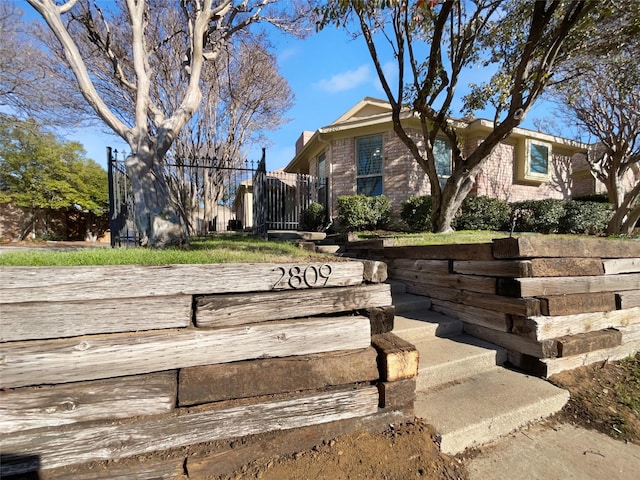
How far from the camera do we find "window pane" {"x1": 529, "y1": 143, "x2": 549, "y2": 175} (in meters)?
10.6

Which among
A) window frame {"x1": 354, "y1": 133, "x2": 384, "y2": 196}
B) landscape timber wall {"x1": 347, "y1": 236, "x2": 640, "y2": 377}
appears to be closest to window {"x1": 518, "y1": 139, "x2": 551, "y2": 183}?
→ window frame {"x1": 354, "y1": 133, "x2": 384, "y2": 196}

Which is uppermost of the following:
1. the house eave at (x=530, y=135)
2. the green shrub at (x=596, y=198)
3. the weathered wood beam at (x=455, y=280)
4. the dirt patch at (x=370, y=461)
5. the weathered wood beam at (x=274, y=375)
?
the house eave at (x=530, y=135)

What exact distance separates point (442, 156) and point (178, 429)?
33.6ft

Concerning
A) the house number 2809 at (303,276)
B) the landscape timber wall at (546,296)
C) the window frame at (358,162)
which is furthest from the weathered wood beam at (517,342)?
the window frame at (358,162)

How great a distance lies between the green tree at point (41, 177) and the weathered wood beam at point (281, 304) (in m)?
18.0

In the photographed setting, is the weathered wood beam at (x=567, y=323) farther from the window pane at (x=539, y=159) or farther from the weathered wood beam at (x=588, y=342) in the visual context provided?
the window pane at (x=539, y=159)

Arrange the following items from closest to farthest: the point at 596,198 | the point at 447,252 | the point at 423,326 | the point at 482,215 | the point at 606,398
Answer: the point at 606,398 → the point at 423,326 → the point at 447,252 → the point at 482,215 → the point at 596,198

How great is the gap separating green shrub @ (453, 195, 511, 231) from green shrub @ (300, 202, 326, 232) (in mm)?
4245

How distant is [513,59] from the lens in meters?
6.36

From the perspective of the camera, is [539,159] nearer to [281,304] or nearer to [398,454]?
[398,454]

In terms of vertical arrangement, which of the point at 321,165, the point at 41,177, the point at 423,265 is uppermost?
the point at 41,177

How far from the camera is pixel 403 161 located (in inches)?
361

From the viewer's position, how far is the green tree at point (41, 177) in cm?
1417

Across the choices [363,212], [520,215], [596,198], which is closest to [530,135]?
[520,215]
